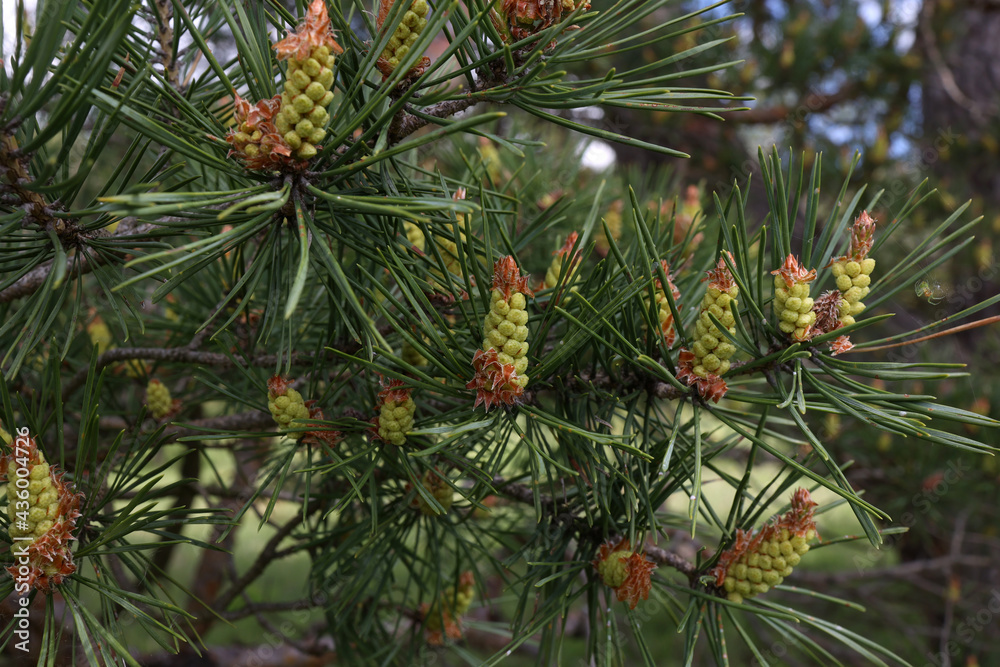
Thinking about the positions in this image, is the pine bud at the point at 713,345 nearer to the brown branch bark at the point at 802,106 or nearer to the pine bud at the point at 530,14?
the pine bud at the point at 530,14

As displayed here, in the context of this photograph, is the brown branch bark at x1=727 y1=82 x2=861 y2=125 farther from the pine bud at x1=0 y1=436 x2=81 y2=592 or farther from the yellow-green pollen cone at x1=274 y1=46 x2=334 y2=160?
the pine bud at x1=0 y1=436 x2=81 y2=592

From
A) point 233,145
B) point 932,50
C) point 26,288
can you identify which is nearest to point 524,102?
point 233,145

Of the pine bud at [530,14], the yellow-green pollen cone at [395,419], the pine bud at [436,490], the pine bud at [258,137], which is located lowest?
the pine bud at [436,490]

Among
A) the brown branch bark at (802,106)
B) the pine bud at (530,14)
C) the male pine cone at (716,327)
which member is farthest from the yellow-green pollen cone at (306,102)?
the brown branch bark at (802,106)

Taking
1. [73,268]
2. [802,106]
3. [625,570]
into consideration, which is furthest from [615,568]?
[802,106]

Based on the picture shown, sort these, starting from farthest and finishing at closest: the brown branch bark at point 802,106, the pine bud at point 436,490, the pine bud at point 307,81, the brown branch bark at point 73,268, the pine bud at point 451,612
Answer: the brown branch bark at point 802,106
the pine bud at point 451,612
the pine bud at point 436,490
the brown branch bark at point 73,268
the pine bud at point 307,81

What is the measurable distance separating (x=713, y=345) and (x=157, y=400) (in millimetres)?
440

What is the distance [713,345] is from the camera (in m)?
0.36

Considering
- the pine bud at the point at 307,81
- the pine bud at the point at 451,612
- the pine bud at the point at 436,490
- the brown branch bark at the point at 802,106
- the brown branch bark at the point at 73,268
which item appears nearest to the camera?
the pine bud at the point at 307,81

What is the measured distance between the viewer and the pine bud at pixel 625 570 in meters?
0.41

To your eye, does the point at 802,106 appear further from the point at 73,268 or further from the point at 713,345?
the point at 73,268

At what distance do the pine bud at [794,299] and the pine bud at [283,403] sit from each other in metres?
0.28

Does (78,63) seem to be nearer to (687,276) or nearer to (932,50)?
(687,276)

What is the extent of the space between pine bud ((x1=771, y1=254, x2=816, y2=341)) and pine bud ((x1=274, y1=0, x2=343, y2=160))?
0.81ft
